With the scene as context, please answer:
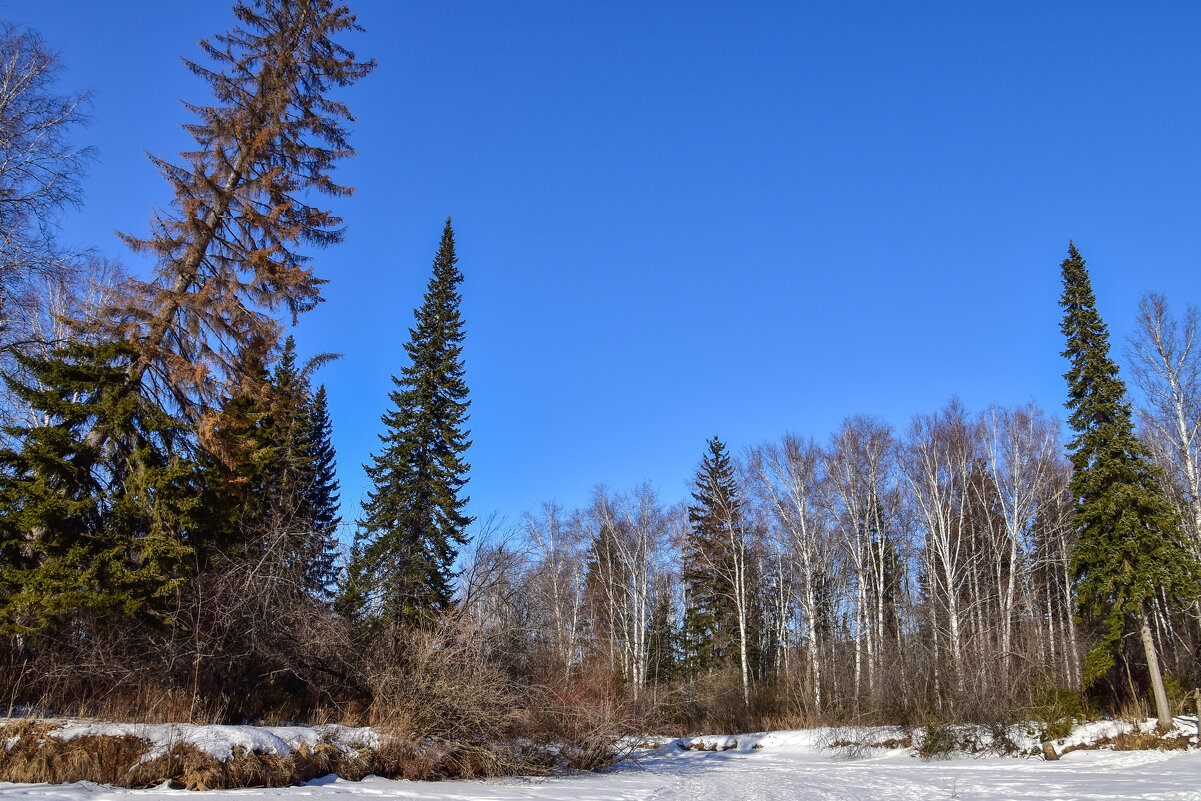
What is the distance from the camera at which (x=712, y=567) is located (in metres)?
31.5

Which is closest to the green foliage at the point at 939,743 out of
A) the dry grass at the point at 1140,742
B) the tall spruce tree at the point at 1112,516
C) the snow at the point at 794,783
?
the snow at the point at 794,783

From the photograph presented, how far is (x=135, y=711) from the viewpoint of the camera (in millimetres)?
10102

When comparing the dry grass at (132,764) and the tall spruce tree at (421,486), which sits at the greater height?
the tall spruce tree at (421,486)

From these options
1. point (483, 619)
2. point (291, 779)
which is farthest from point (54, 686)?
point (483, 619)

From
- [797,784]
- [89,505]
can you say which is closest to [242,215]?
[89,505]

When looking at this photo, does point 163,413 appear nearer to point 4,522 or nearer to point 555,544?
point 4,522

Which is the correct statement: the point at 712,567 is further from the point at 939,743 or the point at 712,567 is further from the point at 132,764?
the point at 132,764

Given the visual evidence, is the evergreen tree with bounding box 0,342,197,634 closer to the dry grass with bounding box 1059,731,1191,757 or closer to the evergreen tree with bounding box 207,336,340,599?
the evergreen tree with bounding box 207,336,340,599

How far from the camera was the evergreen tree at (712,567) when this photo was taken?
105ft

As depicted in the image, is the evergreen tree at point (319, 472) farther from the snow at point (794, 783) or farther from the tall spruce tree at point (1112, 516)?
the tall spruce tree at point (1112, 516)

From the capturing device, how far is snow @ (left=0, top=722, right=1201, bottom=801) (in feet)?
27.7

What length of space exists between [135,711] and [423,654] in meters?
4.39

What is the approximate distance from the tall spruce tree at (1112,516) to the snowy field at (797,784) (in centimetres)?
406

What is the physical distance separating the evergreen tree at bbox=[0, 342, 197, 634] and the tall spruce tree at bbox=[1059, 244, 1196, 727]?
22840 mm
